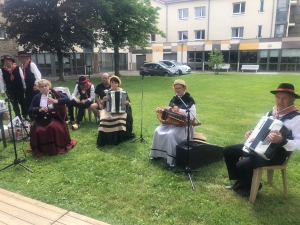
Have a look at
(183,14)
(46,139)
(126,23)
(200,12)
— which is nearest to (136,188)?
(46,139)

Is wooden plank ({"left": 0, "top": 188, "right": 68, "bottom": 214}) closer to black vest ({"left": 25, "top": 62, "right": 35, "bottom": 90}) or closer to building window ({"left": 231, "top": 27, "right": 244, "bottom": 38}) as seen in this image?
black vest ({"left": 25, "top": 62, "right": 35, "bottom": 90})

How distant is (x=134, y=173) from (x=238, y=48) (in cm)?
2736

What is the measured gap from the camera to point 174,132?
424cm

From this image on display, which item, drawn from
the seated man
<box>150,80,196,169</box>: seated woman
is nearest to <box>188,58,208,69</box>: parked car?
the seated man

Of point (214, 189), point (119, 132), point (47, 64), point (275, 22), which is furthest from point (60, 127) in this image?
point (275, 22)

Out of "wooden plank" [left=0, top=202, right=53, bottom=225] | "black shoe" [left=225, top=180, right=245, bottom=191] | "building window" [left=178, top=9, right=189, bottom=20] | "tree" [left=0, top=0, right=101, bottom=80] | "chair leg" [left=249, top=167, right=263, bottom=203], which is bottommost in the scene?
"wooden plank" [left=0, top=202, right=53, bottom=225]

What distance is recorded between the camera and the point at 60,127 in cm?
489

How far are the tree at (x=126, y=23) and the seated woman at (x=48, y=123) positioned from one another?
13.6m

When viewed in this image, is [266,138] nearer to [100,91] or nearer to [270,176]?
[270,176]

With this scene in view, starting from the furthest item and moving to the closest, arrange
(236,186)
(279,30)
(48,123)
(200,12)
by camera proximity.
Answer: (200,12)
(279,30)
(48,123)
(236,186)

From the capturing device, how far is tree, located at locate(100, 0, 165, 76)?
18.7 m

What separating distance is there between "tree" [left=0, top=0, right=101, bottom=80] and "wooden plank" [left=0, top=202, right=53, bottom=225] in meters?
14.4

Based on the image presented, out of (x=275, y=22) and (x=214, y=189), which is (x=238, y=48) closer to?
(x=275, y=22)

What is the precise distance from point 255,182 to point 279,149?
0.50 meters
